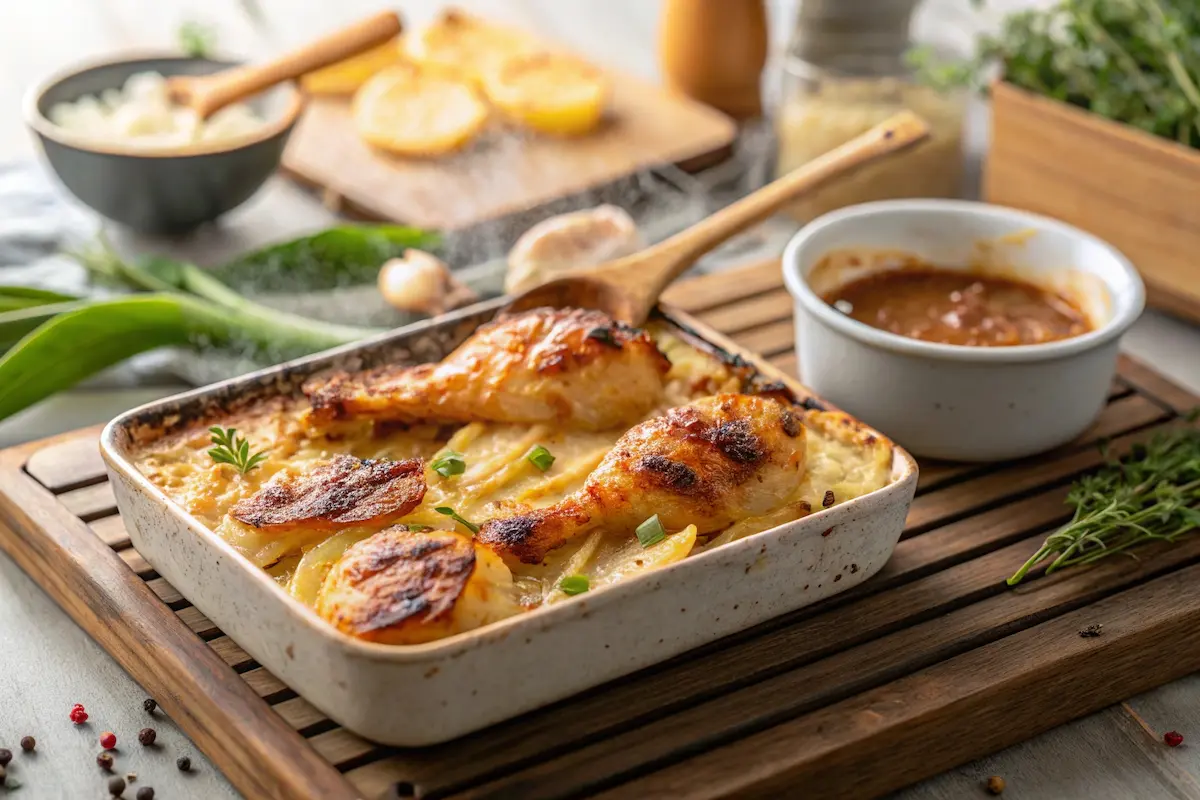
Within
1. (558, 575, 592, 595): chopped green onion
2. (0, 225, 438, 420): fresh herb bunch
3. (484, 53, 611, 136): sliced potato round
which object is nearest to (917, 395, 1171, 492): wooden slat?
(558, 575, 592, 595): chopped green onion

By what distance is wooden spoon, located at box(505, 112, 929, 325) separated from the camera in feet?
13.4

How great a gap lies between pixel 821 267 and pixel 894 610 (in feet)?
4.38

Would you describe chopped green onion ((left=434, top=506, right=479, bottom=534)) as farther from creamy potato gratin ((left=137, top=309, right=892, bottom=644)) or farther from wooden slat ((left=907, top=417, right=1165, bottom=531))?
wooden slat ((left=907, top=417, right=1165, bottom=531))

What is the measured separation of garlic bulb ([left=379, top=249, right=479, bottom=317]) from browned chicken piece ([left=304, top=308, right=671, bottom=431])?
108 centimetres

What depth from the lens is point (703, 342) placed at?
395 cm

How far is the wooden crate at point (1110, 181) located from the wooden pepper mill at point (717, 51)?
1344mm

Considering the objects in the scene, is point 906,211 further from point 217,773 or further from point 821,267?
point 217,773

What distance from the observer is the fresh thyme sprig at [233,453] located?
3385mm

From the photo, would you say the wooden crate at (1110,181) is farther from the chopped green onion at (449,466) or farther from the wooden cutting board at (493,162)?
the chopped green onion at (449,466)

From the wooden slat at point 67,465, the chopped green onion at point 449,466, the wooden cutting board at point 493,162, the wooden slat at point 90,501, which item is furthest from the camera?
→ the wooden cutting board at point 493,162

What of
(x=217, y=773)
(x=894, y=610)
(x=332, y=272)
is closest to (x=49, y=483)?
(x=217, y=773)

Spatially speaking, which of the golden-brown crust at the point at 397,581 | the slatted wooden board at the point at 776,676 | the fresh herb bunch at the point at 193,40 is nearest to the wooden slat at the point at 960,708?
the slatted wooden board at the point at 776,676

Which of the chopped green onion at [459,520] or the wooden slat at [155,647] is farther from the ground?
the chopped green onion at [459,520]

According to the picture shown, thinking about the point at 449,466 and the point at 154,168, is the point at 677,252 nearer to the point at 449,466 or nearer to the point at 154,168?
the point at 449,466
